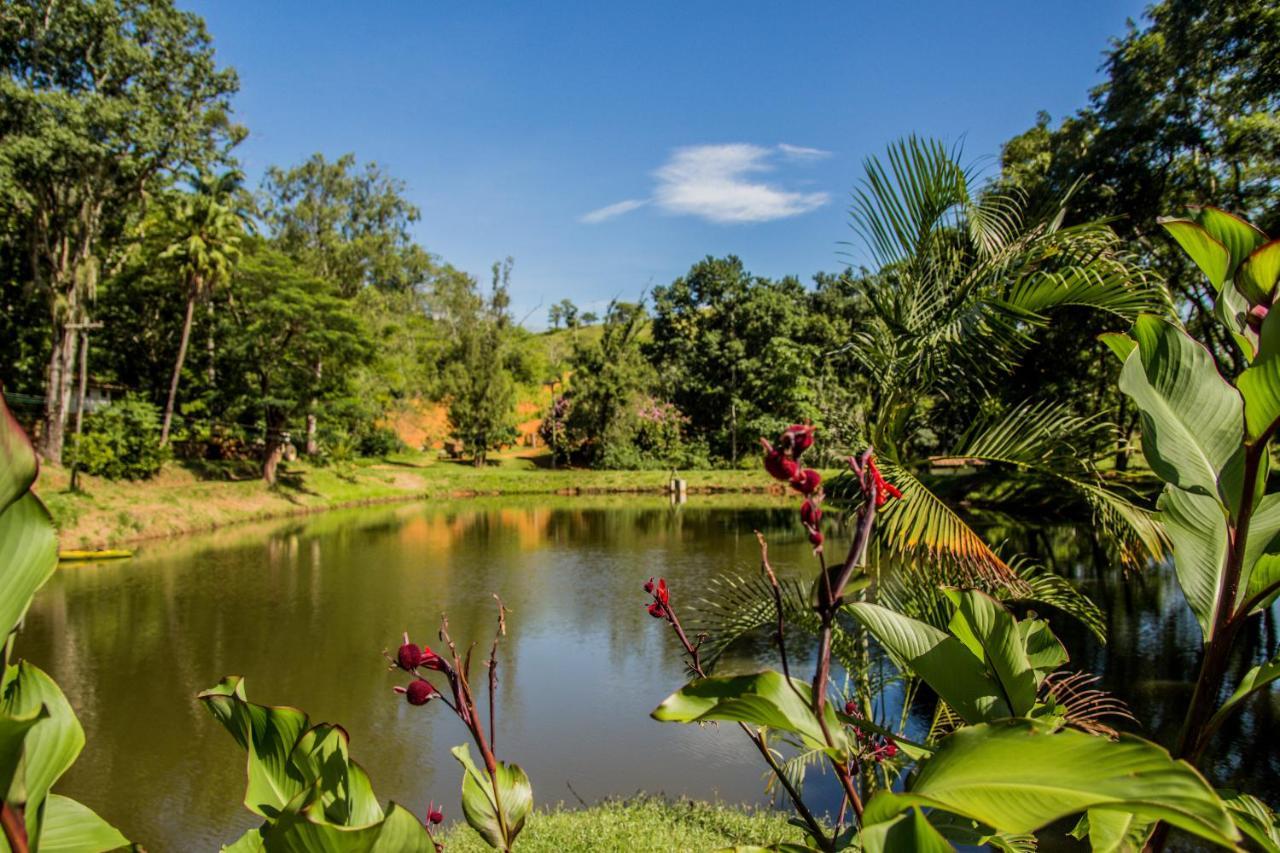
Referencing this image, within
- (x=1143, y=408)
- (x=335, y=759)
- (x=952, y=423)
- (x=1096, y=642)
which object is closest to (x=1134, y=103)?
(x=952, y=423)

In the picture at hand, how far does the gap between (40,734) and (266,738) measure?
26 centimetres

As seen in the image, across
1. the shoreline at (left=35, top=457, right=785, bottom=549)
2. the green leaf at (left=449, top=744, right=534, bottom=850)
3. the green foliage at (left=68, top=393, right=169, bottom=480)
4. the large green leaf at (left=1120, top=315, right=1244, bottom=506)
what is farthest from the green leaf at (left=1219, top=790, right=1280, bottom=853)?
the green foliage at (left=68, top=393, right=169, bottom=480)

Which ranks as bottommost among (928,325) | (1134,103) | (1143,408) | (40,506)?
(40,506)

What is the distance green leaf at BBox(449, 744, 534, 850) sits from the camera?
105 cm

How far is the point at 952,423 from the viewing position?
15.5 m

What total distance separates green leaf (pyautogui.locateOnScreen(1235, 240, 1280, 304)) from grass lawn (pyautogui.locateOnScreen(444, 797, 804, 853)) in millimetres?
3802

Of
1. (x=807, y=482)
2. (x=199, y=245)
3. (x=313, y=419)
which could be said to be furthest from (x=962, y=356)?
(x=313, y=419)

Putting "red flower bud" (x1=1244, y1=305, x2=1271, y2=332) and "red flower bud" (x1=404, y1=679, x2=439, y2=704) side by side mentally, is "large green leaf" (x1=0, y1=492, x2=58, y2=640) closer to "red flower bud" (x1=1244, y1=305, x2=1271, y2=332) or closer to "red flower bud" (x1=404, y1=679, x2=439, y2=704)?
"red flower bud" (x1=404, y1=679, x2=439, y2=704)

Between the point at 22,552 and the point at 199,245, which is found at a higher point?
the point at 199,245

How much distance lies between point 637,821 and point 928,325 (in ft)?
10.5

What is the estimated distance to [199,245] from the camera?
18.3 metres

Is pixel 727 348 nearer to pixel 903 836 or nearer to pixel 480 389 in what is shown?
pixel 480 389

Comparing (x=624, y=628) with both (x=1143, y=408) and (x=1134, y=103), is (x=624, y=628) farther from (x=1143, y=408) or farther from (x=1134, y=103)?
(x=1134, y=103)

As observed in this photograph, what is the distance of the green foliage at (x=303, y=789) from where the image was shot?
0.70 m
